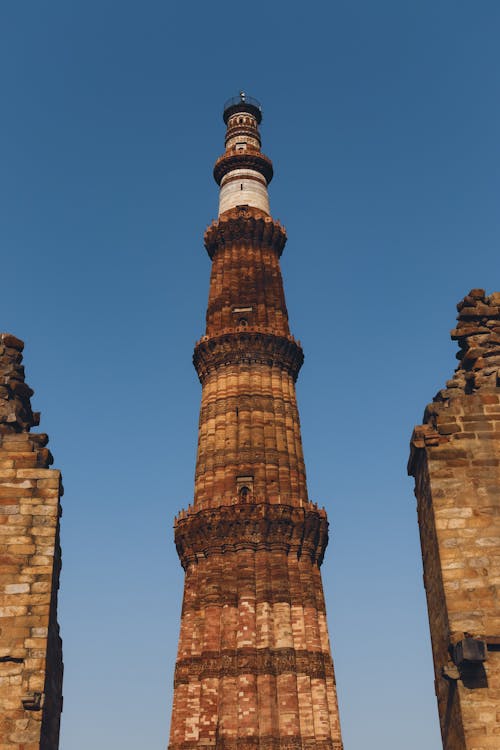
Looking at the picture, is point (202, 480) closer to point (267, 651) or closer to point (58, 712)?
point (267, 651)

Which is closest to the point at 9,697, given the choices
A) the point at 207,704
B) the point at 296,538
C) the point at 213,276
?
the point at 207,704

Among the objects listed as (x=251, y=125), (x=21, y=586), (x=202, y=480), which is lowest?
(x=21, y=586)

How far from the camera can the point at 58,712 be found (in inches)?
455

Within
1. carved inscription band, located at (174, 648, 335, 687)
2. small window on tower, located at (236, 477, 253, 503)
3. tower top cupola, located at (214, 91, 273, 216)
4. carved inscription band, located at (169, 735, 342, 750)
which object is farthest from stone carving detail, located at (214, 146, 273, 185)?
carved inscription band, located at (169, 735, 342, 750)

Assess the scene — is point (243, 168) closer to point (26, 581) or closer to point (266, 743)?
point (266, 743)

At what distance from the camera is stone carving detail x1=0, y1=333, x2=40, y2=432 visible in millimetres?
12070

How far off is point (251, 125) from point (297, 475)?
19.9 meters

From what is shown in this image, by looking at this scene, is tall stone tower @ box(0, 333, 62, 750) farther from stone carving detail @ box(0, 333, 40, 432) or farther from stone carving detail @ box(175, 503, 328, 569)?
stone carving detail @ box(175, 503, 328, 569)

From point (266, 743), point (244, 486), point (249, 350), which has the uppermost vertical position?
point (249, 350)

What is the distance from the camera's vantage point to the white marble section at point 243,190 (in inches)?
1548

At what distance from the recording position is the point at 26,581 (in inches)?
422

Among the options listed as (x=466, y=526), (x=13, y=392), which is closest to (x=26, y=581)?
(x=13, y=392)

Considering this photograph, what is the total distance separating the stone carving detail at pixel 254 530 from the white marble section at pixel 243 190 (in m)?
15.3

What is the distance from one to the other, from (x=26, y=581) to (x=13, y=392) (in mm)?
2885
